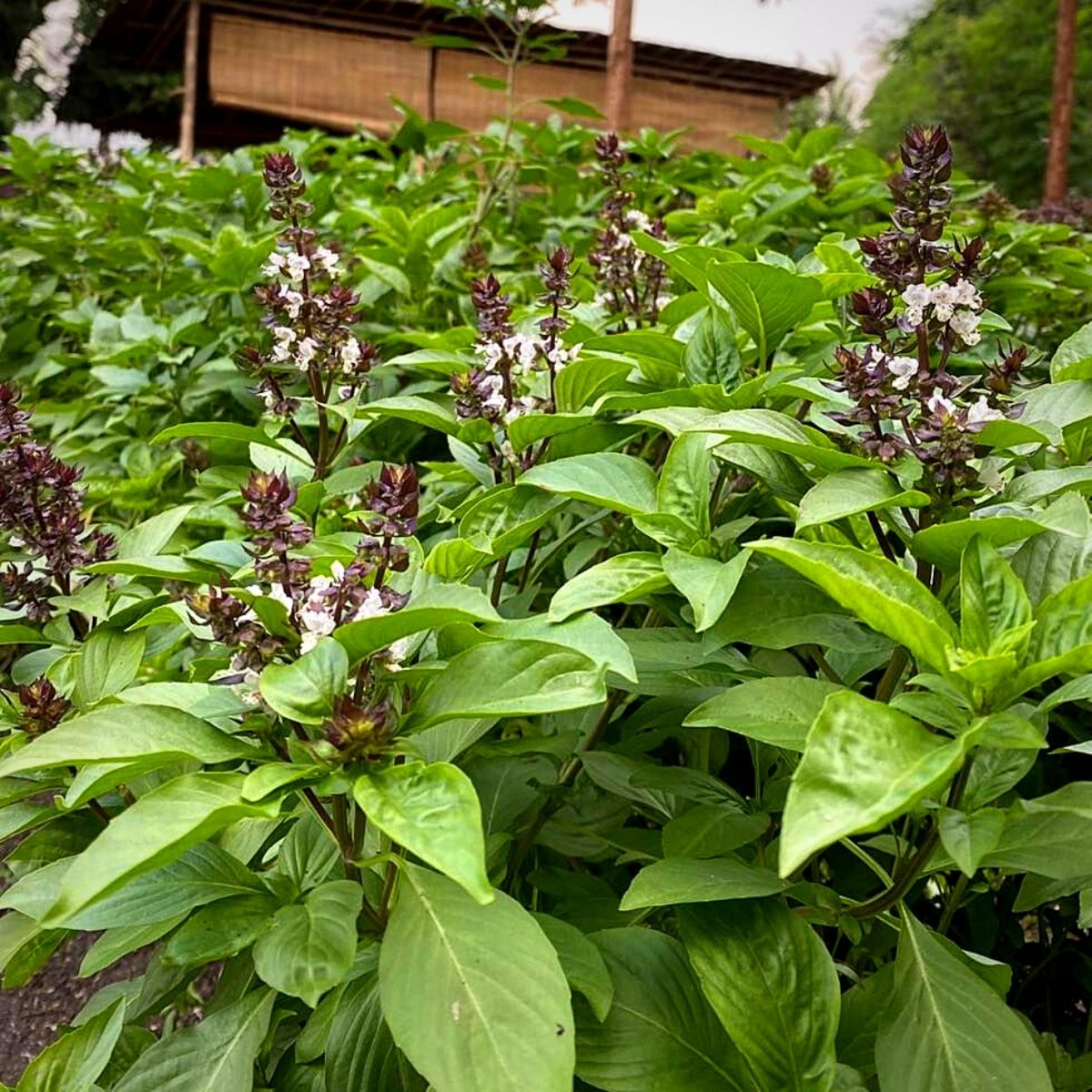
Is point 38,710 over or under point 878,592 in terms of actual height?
under

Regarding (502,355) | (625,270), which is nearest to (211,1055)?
(502,355)

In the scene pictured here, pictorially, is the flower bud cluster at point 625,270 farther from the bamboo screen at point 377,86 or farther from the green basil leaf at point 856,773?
the bamboo screen at point 377,86

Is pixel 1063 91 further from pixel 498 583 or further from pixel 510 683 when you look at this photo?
pixel 510 683

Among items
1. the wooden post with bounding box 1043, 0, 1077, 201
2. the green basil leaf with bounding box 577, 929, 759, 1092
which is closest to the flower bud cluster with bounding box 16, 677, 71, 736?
the green basil leaf with bounding box 577, 929, 759, 1092

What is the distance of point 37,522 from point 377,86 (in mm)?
8414

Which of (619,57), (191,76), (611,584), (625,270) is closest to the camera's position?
(611,584)

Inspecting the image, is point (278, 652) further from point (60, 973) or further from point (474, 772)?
point (60, 973)

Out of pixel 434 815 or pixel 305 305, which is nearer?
pixel 434 815

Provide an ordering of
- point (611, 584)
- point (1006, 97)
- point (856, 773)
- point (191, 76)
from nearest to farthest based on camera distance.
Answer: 1. point (856, 773)
2. point (611, 584)
3. point (191, 76)
4. point (1006, 97)

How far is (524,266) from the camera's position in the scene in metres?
2.64

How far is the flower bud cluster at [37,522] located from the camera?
1.09 metres

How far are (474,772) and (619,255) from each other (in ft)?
2.77

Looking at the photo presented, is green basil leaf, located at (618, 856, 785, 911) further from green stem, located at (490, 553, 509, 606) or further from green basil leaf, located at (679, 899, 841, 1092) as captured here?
green stem, located at (490, 553, 509, 606)

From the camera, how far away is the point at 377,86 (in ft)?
28.1
